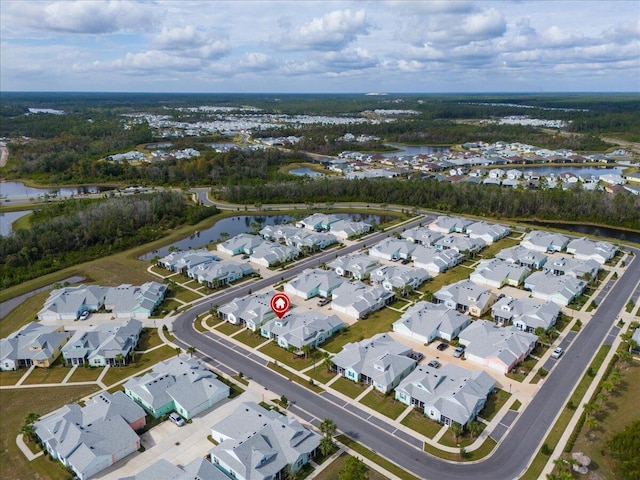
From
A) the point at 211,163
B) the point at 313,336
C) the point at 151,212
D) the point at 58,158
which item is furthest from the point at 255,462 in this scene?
the point at 58,158

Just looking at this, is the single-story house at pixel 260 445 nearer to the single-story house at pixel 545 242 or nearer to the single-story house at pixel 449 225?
the single-story house at pixel 545 242

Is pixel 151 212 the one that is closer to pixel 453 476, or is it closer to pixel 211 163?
pixel 211 163

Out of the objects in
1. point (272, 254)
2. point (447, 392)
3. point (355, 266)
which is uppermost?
point (272, 254)

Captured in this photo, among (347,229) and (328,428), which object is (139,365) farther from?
(347,229)

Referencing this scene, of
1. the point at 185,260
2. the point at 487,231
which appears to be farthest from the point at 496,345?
the point at 185,260

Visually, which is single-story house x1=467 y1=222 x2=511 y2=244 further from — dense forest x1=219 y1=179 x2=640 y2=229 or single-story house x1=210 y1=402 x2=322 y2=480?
single-story house x1=210 y1=402 x2=322 y2=480

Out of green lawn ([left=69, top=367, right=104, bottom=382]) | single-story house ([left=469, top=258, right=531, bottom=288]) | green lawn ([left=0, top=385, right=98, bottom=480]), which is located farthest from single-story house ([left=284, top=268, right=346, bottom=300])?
green lawn ([left=0, top=385, right=98, bottom=480])
